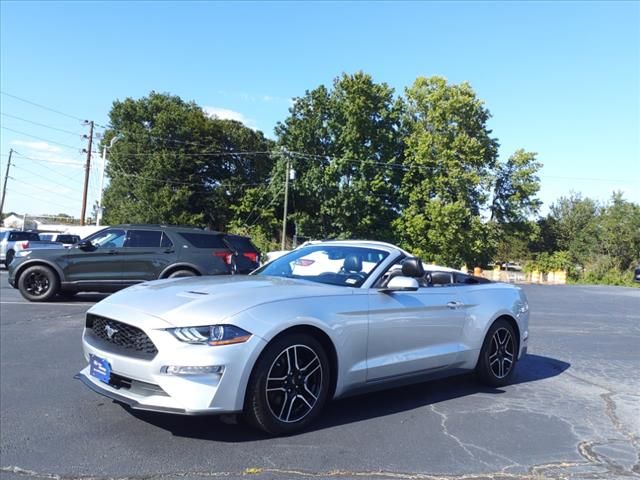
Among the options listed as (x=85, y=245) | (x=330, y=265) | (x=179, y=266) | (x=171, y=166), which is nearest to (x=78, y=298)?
(x=85, y=245)

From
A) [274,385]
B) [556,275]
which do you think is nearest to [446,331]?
[274,385]

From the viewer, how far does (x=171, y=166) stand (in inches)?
1902

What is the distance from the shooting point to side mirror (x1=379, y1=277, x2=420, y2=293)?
4602 mm

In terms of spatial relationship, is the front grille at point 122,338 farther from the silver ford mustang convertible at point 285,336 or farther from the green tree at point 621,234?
the green tree at point 621,234

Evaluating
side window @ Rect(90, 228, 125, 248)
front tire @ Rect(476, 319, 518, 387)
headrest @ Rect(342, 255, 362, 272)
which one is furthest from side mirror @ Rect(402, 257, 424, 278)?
side window @ Rect(90, 228, 125, 248)

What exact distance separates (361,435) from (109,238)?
9031 millimetres

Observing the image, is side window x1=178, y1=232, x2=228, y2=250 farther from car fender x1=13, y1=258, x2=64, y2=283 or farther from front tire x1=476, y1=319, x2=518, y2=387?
front tire x1=476, y1=319, x2=518, y2=387

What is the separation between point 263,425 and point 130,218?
46319mm

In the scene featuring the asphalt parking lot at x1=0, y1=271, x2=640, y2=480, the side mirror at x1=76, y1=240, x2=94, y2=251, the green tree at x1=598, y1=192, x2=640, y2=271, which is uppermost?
the green tree at x1=598, y1=192, x2=640, y2=271

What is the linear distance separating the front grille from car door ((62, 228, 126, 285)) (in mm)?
7573

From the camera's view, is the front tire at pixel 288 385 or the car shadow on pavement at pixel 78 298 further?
the car shadow on pavement at pixel 78 298

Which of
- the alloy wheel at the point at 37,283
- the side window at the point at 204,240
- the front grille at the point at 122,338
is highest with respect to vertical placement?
the side window at the point at 204,240

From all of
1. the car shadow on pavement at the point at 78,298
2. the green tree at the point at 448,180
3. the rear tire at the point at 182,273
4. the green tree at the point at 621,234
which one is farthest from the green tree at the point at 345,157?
the rear tire at the point at 182,273

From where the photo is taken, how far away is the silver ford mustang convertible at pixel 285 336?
3652 mm
